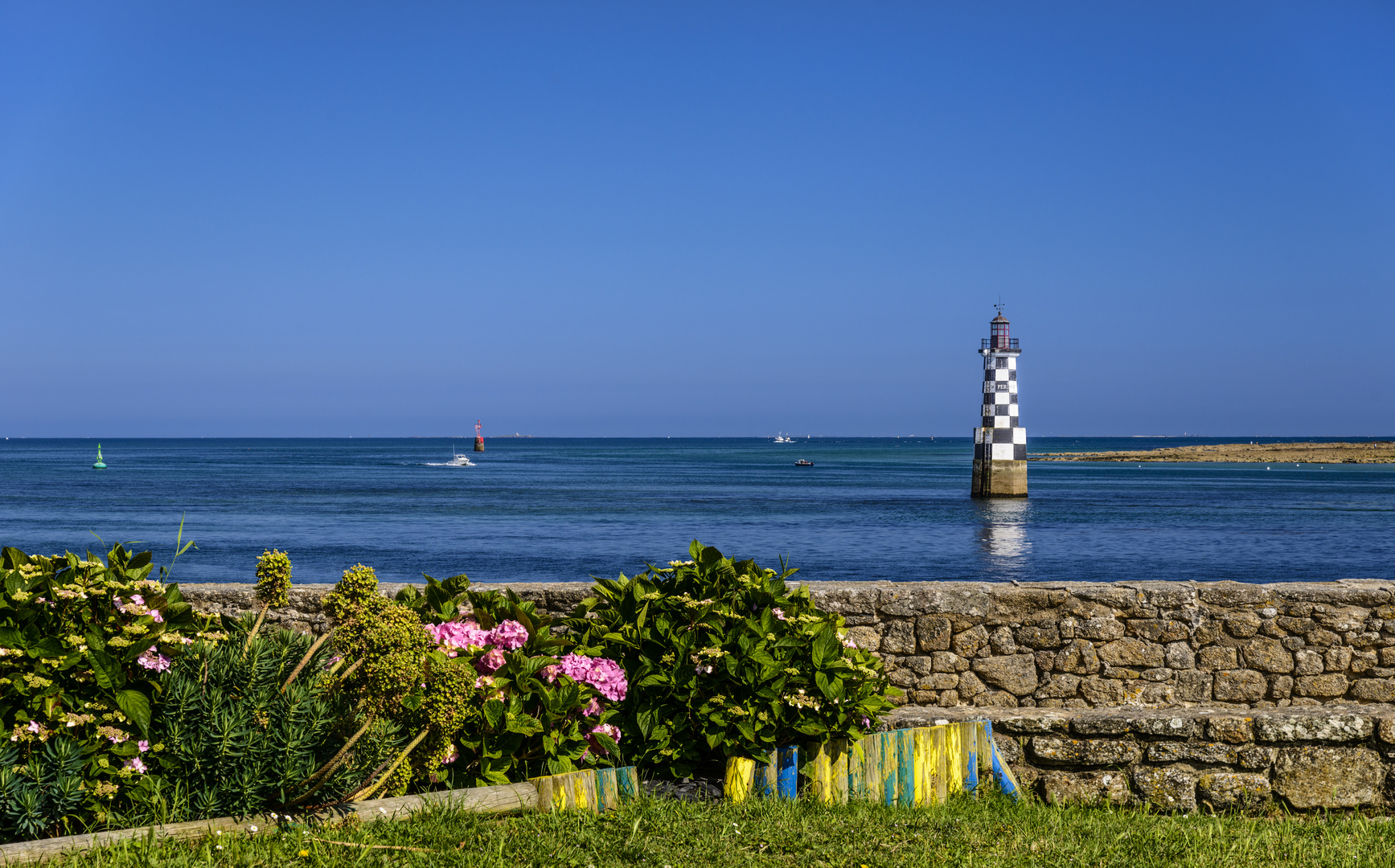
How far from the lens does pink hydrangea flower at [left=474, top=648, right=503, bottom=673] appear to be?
464 cm

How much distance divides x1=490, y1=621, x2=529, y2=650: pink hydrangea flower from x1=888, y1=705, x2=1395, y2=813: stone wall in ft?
6.40

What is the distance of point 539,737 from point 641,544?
26320 millimetres

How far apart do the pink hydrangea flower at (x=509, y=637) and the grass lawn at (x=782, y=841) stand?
82 cm

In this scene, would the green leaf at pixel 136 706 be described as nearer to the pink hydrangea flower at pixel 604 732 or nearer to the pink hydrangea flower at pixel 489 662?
the pink hydrangea flower at pixel 489 662

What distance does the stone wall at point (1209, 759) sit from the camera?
205 inches

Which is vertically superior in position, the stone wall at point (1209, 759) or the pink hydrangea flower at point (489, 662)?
the pink hydrangea flower at point (489, 662)

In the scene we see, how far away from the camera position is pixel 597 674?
470 cm

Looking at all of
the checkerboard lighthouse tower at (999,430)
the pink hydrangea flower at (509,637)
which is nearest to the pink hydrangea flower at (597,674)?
the pink hydrangea flower at (509,637)

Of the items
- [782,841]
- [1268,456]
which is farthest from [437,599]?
[1268,456]

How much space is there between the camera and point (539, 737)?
461 centimetres

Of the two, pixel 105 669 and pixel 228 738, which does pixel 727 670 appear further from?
pixel 105 669

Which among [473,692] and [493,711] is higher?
[473,692]

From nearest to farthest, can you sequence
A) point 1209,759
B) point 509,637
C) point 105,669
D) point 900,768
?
point 105,669, point 509,637, point 900,768, point 1209,759

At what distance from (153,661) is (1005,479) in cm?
4037
